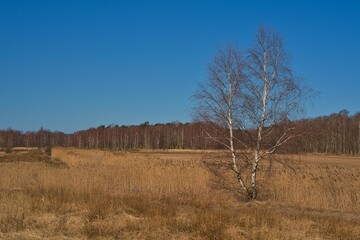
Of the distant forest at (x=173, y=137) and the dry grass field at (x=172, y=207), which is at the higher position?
the distant forest at (x=173, y=137)

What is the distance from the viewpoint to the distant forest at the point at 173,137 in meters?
18.4

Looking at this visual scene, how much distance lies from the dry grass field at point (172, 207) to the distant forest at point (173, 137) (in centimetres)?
144

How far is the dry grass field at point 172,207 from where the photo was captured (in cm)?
973

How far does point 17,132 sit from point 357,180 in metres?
189

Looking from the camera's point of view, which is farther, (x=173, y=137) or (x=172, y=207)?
(x=173, y=137)

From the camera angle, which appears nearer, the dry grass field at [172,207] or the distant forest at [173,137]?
the dry grass field at [172,207]

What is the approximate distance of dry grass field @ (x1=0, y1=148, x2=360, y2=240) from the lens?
973cm

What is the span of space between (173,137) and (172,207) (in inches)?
4872

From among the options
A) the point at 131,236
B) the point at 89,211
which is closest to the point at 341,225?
the point at 131,236

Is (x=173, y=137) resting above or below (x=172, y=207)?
above

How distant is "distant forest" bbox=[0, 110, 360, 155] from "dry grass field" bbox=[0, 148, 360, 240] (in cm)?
144

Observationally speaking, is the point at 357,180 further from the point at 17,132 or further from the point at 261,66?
the point at 17,132

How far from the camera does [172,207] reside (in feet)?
43.2

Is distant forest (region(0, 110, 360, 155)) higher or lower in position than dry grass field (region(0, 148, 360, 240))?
higher
